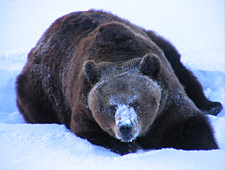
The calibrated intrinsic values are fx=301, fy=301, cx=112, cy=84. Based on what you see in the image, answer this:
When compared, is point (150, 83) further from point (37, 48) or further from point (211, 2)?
point (211, 2)

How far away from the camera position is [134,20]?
1243cm

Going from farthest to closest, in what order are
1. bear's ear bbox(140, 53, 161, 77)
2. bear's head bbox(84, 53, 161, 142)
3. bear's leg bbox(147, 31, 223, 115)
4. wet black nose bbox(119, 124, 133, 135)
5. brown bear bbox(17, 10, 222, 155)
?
bear's leg bbox(147, 31, 223, 115), bear's ear bbox(140, 53, 161, 77), brown bear bbox(17, 10, 222, 155), bear's head bbox(84, 53, 161, 142), wet black nose bbox(119, 124, 133, 135)

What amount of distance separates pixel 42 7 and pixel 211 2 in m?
9.30

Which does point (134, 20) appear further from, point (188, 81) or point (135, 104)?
point (135, 104)

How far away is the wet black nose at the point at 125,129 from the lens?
3.47 metres

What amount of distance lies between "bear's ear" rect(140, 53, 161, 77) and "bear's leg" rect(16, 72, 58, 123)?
2.70 meters

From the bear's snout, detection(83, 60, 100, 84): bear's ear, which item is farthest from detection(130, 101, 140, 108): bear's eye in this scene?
detection(83, 60, 100, 84): bear's ear

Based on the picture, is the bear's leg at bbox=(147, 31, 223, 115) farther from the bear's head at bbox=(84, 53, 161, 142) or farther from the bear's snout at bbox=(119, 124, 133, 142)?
the bear's snout at bbox=(119, 124, 133, 142)

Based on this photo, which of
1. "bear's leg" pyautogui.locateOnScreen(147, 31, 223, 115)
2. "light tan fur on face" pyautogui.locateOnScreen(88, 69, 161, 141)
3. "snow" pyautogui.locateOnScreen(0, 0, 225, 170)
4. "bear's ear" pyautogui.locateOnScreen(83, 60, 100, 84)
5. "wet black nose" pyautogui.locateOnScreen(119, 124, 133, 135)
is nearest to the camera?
"snow" pyautogui.locateOnScreen(0, 0, 225, 170)

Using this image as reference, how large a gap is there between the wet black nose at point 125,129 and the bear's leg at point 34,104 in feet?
9.50

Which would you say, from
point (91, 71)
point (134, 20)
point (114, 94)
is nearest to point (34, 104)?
point (91, 71)

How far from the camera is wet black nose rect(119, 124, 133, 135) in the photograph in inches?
137

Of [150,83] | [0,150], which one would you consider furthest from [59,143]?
[150,83]

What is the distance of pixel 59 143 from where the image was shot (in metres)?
3.90
